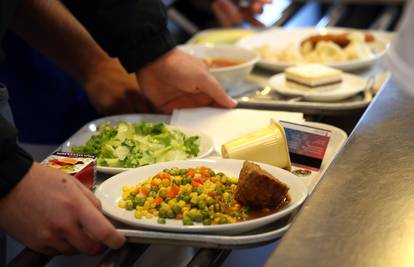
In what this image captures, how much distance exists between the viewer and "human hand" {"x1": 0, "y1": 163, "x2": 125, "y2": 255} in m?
1.11

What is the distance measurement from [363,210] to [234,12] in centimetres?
178

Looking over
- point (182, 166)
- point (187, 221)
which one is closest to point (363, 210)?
point (187, 221)

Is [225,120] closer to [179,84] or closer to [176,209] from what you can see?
[179,84]

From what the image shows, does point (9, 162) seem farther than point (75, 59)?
No

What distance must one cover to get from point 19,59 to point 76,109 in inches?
9.8

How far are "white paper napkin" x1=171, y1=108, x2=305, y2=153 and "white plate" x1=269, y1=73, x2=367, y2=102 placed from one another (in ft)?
0.44

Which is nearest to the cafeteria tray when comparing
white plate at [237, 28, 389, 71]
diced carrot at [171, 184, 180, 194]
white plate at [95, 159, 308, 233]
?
white plate at [95, 159, 308, 233]

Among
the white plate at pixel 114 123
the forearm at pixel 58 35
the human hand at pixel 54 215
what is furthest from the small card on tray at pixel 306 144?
the forearm at pixel 58 35

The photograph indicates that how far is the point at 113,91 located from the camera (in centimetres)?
188

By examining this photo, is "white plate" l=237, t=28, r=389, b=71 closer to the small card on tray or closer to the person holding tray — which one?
the person holding tray

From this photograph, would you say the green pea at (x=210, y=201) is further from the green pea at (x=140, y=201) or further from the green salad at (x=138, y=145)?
the green salad at (x=138, y=145)

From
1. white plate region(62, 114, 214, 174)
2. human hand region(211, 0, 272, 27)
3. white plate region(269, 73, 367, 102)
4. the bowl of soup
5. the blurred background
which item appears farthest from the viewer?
human hand region(211, 0, 272, 27)

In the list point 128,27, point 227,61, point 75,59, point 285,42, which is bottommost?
point 285,42

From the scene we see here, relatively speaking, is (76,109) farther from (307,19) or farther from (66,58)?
(307,19)
